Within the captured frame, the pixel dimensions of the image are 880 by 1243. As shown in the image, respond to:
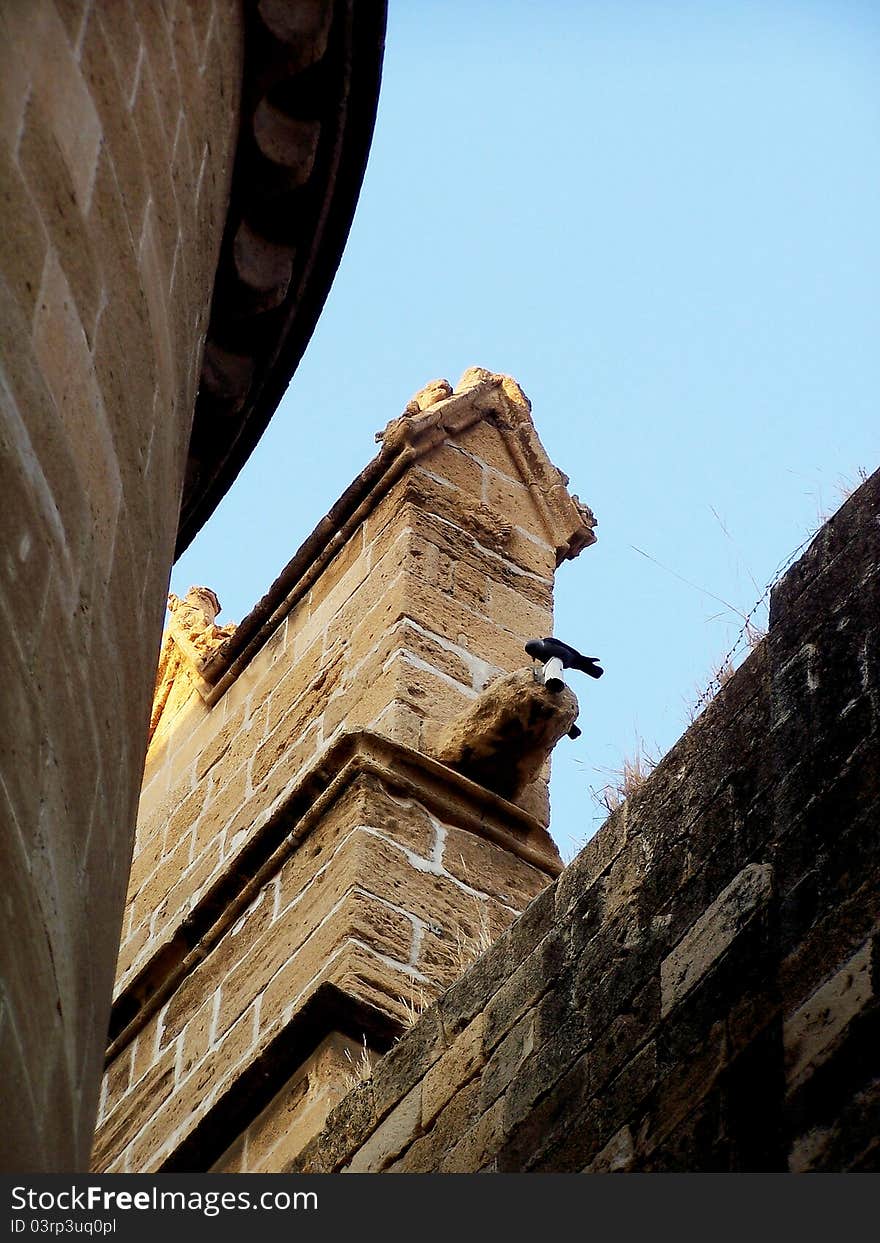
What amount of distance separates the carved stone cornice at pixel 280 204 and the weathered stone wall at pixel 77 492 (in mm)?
1040

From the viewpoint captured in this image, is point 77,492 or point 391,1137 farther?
point 391,1137

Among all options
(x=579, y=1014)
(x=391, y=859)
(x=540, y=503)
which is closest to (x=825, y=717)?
(x=579, y=1014)

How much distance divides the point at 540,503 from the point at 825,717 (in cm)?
489

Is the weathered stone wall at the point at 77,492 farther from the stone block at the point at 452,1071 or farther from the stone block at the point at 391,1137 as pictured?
the stone block at the point at 391,1137

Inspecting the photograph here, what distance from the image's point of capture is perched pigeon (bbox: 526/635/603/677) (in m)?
7.28

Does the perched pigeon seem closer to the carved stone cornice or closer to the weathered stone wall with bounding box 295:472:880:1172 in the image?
the carved stone cornice

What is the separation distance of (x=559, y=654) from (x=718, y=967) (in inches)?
134

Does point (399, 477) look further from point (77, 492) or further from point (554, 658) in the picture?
point (77, 492)

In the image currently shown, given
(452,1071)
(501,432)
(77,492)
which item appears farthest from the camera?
(501,432)

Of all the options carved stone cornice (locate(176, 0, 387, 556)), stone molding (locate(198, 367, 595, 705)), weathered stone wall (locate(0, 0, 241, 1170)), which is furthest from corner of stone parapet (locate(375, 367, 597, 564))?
weathered stone wall (locate(0, 0, 241, 1170))

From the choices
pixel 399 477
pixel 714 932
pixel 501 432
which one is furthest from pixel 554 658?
pixel 714 932

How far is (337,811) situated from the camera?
6.95 metres

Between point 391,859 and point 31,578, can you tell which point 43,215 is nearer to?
point 31,578

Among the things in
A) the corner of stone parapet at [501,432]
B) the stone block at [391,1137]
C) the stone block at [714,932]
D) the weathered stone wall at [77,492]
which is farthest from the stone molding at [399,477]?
the stone block at [714,932]
